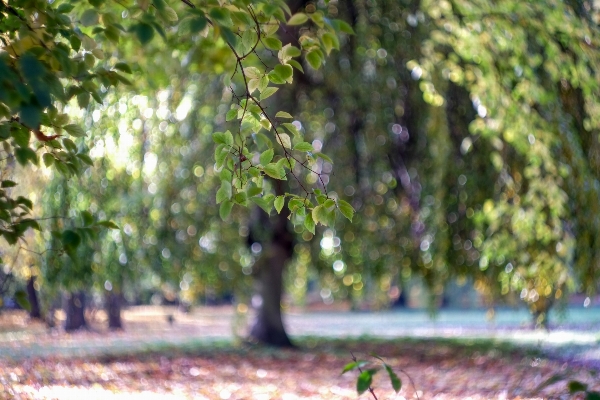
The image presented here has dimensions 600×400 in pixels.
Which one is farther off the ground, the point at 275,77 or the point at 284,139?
the point at 275,77

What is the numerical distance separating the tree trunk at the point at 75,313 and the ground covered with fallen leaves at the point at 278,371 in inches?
163

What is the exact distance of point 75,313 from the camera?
15336 millimetres

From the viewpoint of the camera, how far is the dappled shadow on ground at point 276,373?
5.09 meters

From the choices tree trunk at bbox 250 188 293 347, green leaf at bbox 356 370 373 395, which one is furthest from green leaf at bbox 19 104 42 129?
tree trunk at bbox 250 188 293 347

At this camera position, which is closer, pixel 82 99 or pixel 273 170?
pixel 273 170

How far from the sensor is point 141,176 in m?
7.46

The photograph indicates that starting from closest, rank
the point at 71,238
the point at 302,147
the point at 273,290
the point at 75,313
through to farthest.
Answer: the point at 302,147
the point at 71,238
the point at 273,290
the point at 75,313

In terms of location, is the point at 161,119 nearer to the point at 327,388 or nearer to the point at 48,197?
the point at 48,197

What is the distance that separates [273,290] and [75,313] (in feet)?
25.6

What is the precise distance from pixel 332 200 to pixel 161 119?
5992 millimetres

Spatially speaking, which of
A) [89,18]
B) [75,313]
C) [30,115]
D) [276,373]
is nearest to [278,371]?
[276,373]

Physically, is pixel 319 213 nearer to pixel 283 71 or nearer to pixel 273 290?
pixel 283 71

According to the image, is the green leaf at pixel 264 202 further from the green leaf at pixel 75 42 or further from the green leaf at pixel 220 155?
the green leaf at pixel 75 42

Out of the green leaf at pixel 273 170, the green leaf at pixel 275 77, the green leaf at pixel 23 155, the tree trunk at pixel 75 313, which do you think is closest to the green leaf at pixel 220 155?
the green leaf at pixel 273 170
